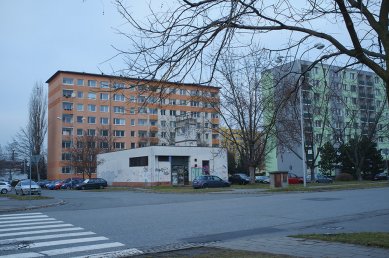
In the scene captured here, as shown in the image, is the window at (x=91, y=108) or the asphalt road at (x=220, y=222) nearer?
the asphalt road at (x=220, y=222)

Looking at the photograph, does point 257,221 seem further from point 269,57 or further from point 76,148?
point 76,148

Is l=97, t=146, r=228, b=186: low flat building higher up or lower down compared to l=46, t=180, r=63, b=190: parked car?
higher up

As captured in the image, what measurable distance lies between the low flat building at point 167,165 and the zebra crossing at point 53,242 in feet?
125

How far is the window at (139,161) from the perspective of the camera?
179ft

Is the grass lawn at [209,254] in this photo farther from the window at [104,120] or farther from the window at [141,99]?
the window at [104,120]

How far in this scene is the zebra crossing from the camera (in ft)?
32.6

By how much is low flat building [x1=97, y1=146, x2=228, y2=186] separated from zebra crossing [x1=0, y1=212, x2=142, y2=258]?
38.2m

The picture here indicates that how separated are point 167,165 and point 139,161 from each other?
13.1 feet

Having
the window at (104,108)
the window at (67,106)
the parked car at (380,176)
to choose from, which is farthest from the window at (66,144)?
the parked car at (380,176)

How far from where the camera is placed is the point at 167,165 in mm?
54688

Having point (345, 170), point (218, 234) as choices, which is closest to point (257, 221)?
point (218, 234)

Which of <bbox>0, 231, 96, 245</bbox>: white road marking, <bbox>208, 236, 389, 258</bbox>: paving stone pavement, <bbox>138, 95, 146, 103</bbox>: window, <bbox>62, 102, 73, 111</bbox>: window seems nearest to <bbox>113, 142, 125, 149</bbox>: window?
<bbox>62, 102, 73, 111</bbox>: window

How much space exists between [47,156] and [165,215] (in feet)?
310

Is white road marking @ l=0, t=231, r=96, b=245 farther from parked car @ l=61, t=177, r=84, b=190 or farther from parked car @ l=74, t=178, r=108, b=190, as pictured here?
parked car @ l=61, t=177, r=84, b=190
